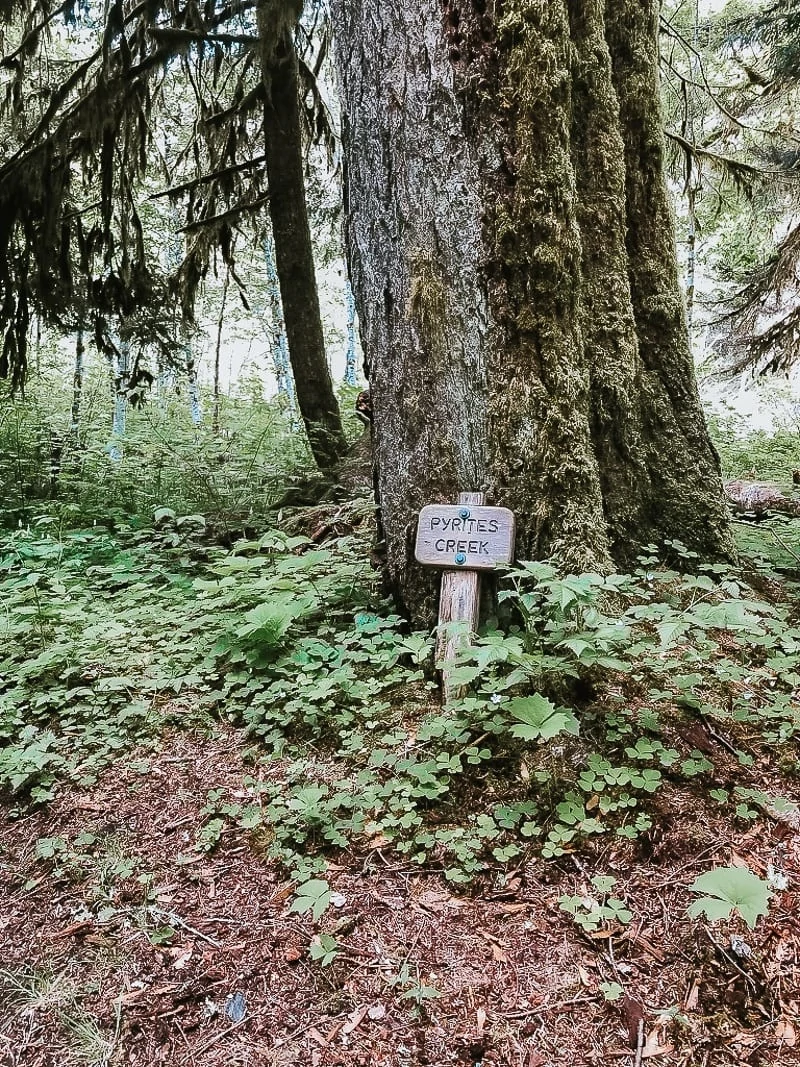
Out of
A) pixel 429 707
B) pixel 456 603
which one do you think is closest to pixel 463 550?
pixel 456 603

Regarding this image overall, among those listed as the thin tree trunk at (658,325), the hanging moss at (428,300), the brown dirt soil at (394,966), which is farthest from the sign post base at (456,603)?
the thin tree trunk at (658,325)

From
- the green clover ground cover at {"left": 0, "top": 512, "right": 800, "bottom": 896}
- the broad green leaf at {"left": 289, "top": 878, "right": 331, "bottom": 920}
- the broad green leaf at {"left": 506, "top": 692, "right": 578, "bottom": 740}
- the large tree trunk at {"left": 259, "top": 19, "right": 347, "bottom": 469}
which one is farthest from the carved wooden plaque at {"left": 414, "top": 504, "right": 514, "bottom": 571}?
the large tree trunk at {"left": 259, "top": 19, "right": 347, "bottom": 469}

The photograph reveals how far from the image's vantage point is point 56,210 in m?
5.50

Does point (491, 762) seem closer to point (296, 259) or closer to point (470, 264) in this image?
point (470, 264)

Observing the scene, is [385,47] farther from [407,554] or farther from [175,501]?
[175,501]

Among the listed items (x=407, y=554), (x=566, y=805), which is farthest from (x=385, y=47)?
(x=566, y=805)

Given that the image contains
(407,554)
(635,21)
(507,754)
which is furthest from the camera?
(635,21)

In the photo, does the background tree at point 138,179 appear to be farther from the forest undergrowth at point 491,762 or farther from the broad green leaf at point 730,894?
the broad green leaf at point 730,894

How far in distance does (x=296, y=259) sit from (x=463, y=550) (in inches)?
184

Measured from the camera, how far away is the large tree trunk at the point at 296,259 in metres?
6.26

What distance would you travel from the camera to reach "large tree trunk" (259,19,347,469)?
20.5 ft

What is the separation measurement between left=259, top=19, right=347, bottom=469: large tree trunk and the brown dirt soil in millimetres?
4354

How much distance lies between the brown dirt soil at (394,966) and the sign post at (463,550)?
2.81 ft

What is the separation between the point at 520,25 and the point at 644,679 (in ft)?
8.50
